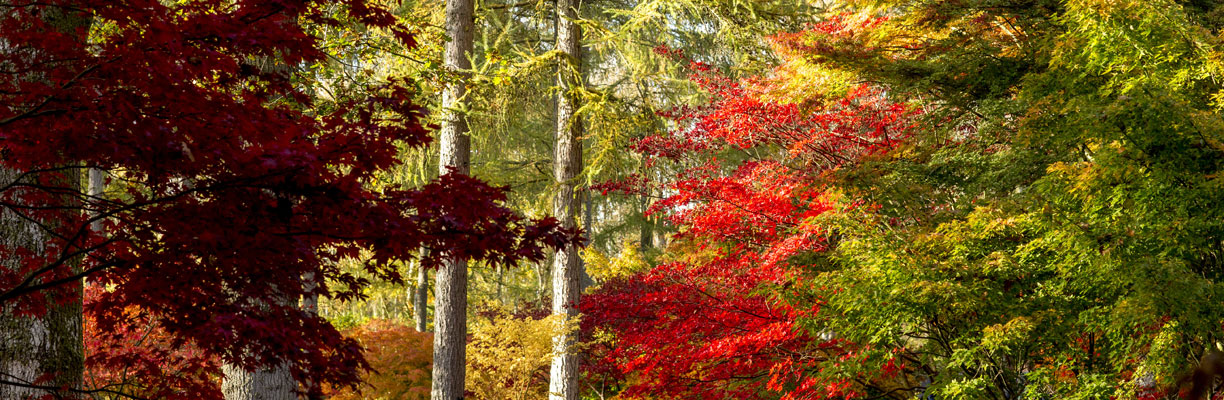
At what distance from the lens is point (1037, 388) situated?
248 inches

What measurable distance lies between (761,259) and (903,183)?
2.32 m

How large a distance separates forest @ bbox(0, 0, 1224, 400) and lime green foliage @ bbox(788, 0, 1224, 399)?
28 mm

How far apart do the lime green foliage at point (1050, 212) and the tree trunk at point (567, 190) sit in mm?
4070

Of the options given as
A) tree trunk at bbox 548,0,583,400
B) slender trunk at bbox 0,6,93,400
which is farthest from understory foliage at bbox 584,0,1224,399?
slender trunk at bbox 0,6,93,400

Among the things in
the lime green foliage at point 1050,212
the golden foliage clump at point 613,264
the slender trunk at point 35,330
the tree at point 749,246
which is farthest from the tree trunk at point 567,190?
the slender trunk at point 35,330

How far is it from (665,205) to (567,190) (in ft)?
6.22

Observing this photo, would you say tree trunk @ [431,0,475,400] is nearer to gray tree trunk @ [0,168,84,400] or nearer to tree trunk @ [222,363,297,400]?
tree trunk @ [222,363,297,400]

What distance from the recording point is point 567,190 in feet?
38.8

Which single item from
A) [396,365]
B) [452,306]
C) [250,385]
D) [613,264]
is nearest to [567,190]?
[452,306]

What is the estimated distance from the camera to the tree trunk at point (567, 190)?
1145 centimetres

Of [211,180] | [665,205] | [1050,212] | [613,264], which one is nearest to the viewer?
[211,180]

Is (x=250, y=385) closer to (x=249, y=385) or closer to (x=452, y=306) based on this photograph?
(x=249, y=385)

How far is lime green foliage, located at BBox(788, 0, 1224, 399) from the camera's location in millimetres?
5372

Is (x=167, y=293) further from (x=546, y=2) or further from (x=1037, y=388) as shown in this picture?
(x=546, y=2)
